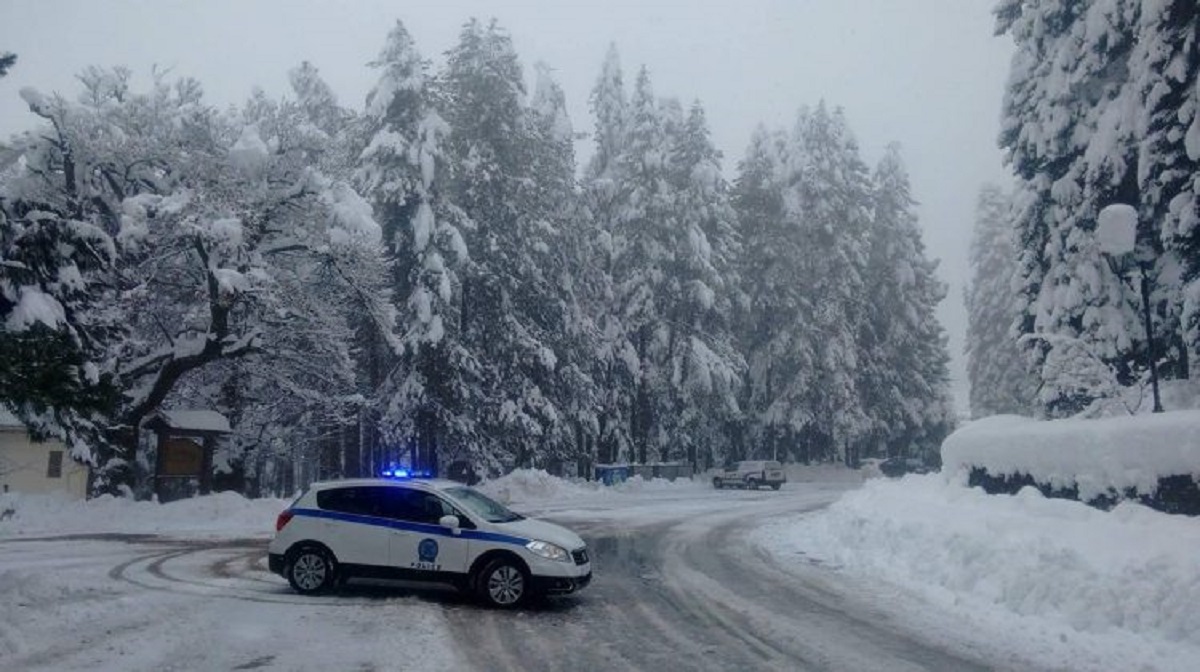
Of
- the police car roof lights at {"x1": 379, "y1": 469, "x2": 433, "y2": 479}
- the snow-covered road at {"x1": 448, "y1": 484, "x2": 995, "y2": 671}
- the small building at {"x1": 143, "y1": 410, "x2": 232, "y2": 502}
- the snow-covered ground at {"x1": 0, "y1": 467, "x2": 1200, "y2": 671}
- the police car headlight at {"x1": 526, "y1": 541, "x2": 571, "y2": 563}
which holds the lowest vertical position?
the snow-covered road at {"x1": 448, "y1": 484, "x2": 995, "y2": 671}

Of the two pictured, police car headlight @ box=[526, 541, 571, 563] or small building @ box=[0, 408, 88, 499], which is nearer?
police car headlight @ box=[526, 541, 571, 563]

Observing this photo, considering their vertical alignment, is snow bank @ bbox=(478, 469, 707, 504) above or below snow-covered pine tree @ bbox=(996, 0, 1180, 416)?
below

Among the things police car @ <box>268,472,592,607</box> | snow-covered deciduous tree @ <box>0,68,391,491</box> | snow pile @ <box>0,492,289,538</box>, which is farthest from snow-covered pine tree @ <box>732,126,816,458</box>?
police car @ <box>268,472,592,607</box>

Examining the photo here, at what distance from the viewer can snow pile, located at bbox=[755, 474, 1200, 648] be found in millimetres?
8992

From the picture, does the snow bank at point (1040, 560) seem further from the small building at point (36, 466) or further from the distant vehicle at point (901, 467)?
the distant vehicle at point (901, 467)

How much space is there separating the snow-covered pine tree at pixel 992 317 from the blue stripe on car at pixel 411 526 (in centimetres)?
5390

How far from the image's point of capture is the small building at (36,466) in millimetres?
32719

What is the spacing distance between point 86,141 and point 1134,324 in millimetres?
27916

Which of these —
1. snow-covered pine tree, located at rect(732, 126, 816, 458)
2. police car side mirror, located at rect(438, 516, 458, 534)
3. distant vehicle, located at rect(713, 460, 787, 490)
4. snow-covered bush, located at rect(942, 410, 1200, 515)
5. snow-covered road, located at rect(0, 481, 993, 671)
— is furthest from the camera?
snow-covered pine tree, located at rect(732, 126, 816, 458)

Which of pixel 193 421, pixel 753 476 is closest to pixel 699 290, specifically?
pixel 753 476

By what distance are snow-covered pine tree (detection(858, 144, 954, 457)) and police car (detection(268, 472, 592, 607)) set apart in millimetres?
43360

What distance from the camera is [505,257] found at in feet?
117

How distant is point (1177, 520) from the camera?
36.2 ft

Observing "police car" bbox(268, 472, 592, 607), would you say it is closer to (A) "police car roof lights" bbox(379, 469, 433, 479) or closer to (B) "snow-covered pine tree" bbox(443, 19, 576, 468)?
(A) "police car roof lights" bbox(379, 469, 433, 479)
